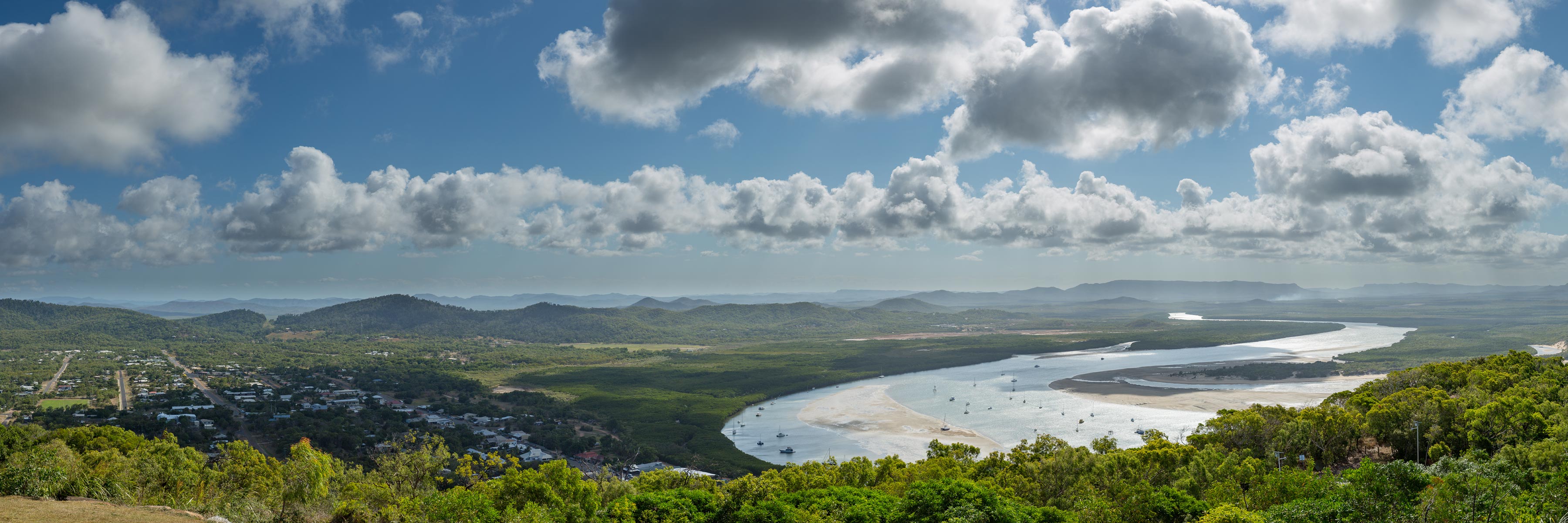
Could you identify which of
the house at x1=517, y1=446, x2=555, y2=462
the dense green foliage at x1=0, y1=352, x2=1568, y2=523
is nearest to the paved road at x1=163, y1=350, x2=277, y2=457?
the house at x1=517, y1=446, x2=555, y2=462

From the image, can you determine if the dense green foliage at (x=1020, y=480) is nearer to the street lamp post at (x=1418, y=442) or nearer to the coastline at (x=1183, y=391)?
the street lamp post at (x=1418, y=442)

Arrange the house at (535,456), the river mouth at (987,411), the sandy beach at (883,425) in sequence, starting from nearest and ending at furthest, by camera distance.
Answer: the house at (535,456)
the sandy beach at (883,425)
the river mouth at (987,411)

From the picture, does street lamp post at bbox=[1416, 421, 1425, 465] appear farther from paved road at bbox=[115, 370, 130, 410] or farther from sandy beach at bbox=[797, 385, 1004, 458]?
paved road at bbox=[115, 370, 130, 410]


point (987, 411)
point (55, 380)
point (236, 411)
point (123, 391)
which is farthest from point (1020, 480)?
point (55, 380)

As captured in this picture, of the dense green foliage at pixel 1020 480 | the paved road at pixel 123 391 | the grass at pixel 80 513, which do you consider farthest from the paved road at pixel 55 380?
the grass at pixel 80 513

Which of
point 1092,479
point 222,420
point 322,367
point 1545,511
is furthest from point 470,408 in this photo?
point 1545,511

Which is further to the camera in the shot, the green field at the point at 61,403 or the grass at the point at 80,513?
the green field at the point at 61,403
